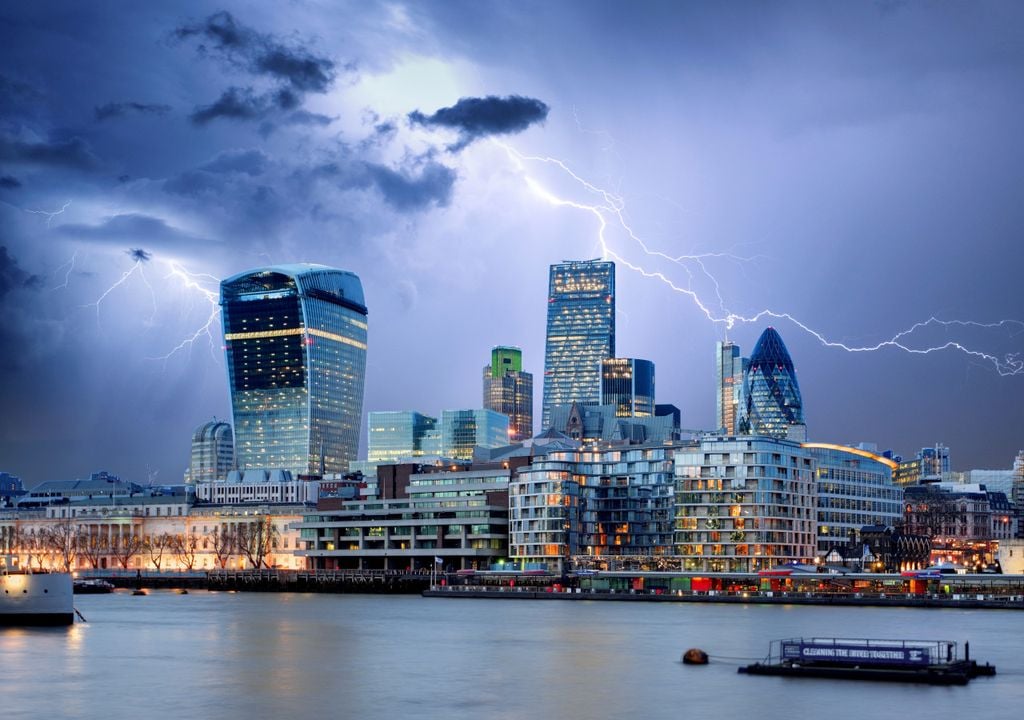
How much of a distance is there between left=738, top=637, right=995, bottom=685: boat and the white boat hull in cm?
7010

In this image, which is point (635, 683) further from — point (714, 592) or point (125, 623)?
point (714, 592)

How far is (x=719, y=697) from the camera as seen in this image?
72.2 m

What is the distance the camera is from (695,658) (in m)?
89.0

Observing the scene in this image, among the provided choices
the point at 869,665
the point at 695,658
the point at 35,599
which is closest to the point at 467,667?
the point at 695,658

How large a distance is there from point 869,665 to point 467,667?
24342 mm

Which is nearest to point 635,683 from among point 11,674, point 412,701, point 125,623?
point 412,701

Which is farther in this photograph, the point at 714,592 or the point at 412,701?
the point at 714,592

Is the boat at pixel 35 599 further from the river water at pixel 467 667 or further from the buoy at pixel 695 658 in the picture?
the buoy at pixel 695 658

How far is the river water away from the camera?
6912cm

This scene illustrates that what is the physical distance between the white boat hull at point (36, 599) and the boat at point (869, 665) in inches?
2760

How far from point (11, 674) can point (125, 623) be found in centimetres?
5278

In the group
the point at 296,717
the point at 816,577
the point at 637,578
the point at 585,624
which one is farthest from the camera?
the point at 637,578

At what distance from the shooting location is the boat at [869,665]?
7750 centimetres

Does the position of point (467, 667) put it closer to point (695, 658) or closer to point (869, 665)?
point (695, 658)
